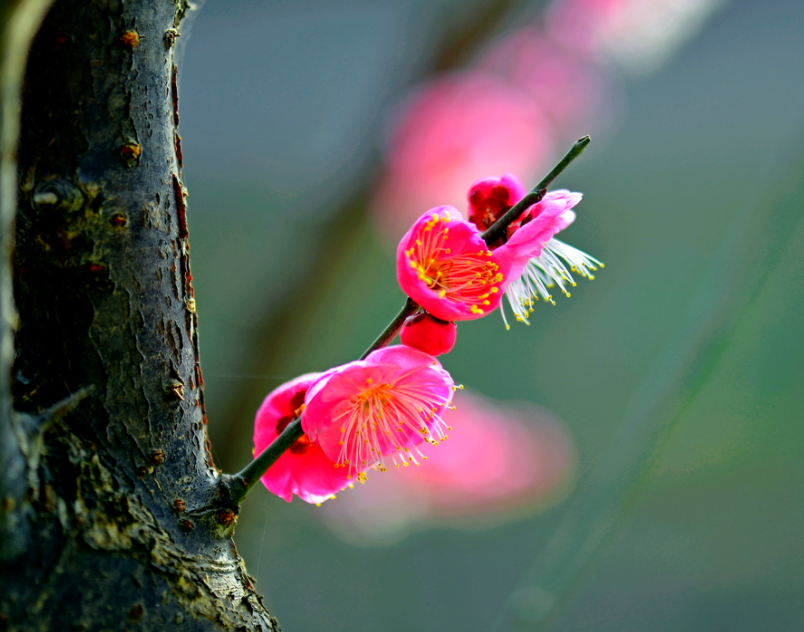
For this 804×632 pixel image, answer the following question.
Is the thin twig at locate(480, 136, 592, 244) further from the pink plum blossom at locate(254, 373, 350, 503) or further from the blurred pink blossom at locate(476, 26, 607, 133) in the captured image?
the blurred pink blossom at locate(476, 26, 607, 133)

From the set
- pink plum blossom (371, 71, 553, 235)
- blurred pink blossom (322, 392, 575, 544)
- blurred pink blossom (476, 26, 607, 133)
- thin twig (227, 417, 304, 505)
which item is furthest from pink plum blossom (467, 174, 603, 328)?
blurred pink blossom (476, 26, 607, 133)

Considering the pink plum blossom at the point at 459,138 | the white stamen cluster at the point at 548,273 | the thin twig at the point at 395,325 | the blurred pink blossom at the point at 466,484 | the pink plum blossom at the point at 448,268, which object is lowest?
the blurred pink blossom at the point at 466,484

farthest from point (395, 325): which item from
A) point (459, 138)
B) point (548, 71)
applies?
point (548, 71)

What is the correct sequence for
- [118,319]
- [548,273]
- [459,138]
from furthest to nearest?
1. [459,138]
2. [548,273]
3. [118,319]

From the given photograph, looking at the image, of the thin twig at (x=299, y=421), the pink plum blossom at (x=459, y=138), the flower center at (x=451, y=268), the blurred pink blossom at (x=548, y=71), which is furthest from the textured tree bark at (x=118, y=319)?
the blurred pink blossom at (x=548, y=71)

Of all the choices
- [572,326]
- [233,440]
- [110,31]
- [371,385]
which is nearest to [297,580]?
[233,440]

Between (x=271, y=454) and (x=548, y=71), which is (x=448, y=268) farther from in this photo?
(x=548, y=71)

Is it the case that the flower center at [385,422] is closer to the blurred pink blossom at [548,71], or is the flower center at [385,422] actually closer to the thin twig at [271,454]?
the thin twig at [271,454]
